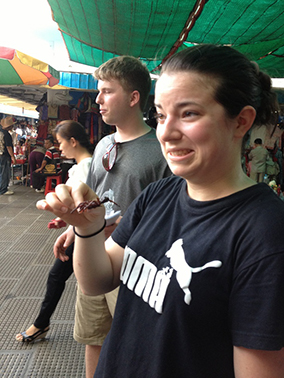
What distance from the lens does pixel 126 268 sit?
41.8 inches

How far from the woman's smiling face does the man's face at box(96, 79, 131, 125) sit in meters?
0.96

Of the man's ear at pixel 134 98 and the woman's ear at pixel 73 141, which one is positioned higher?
the man's ear at pixel 134 98

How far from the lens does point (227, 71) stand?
0.87 m

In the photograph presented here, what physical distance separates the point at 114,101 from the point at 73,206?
3.37 feet

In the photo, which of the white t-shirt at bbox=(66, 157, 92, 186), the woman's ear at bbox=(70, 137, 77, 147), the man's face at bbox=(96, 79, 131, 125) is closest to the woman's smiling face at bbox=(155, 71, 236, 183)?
the man's face at bbox=(96, 79, 131, 125)

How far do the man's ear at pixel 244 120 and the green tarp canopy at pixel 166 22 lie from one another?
6.82ft

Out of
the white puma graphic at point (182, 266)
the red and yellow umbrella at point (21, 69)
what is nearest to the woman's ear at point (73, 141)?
the white puma graphic at point (182, 266)

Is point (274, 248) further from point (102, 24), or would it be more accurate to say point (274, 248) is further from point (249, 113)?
point (102, 24)

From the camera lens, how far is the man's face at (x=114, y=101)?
185 centimetres

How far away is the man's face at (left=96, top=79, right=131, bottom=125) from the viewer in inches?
72.7

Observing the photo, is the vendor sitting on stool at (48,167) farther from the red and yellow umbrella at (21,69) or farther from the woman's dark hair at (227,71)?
the woman's dark hair at (227,71)

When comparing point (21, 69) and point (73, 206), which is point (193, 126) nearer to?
point (73, 206)

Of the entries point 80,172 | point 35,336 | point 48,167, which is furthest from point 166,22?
point 48,167

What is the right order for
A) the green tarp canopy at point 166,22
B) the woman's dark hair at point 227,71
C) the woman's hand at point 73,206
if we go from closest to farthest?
the woman's dark hair at point 227,71 → the woman's hand at point 73,206 → the green tarp canopy at point 166,22
